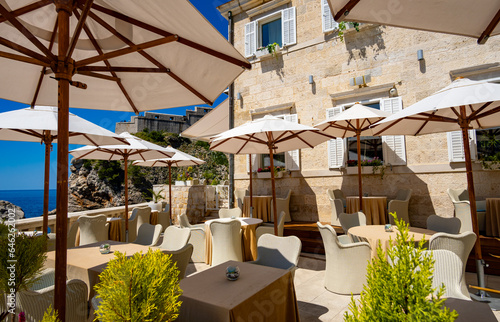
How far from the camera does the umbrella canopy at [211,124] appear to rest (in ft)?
31.9

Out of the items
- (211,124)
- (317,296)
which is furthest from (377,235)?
(211,124)

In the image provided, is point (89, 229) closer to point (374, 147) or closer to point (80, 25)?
point (80, 25)

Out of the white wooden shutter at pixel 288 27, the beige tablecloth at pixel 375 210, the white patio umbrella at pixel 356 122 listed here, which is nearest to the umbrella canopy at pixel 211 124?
the white wooden shutter at pixel 288 27

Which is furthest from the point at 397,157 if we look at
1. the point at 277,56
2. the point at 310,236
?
the point at 277,56

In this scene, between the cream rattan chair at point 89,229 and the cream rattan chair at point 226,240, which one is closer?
the cream rattan chair at point 226,240

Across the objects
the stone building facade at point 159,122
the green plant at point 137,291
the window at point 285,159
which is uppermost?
the stone building facade at point 159,122

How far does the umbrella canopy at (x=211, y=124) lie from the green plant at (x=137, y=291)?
8604mm

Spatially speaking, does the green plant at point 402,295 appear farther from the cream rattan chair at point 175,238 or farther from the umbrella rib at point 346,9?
the cream rattan chair at point 175,238

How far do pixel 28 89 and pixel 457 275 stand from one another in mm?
4930

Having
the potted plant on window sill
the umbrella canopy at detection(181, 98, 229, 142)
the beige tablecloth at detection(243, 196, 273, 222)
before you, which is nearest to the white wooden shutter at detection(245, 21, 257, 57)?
the potted plant on window sill

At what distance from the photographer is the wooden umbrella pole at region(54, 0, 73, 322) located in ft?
5.24

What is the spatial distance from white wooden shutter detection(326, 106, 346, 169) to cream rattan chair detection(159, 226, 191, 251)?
4796 millimetres

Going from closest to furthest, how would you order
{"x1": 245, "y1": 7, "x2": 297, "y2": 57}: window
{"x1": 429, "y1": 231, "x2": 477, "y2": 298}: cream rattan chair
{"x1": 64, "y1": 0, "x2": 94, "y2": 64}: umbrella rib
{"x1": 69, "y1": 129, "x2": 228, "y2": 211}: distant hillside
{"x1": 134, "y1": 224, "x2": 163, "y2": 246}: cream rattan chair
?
{"x1": 64, "y1": 0, "x2": 94, "y2": 64}: umbrella rib
{"x1": 429, "y1": 231, "x2": 477, "y2": 298}: cream rattan chair
{"x1": 134, "y1": 224, "x2": 163, "y2": 246}: cream rattan chair
{"x1": 245, "y1": 7, "x2": 297, "y2": 57}: window
{"x1": 69, "y1": 129, "x2": 228, "y2": 211}: distant hillside

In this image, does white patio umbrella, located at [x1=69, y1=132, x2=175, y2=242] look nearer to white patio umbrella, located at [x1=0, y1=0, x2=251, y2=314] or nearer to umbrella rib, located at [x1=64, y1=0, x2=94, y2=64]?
white patio umbrella, located at [x1=0, y1=0, x2=251, y2=314]
